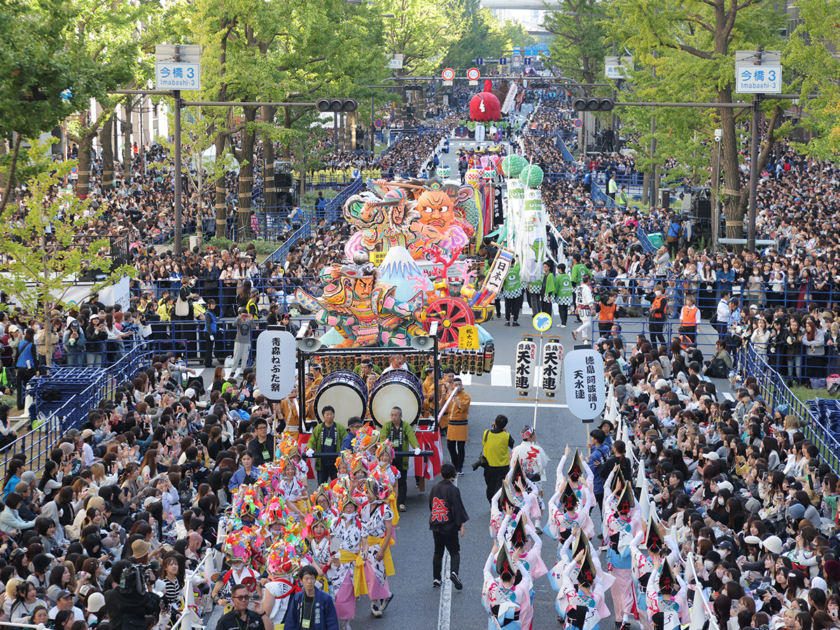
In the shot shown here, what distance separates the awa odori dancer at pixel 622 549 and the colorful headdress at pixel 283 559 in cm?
326

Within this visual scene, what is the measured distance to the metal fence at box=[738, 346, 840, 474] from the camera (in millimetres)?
14367

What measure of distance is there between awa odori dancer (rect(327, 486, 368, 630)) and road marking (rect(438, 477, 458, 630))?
3.22 ft

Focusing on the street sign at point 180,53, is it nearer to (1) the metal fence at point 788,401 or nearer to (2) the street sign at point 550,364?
(2) the street sign at point 550,364

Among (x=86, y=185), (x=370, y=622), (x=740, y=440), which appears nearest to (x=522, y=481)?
(x=370, y=622)

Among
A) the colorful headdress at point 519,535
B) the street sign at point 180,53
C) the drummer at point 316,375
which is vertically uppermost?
the street sign at point 180,53

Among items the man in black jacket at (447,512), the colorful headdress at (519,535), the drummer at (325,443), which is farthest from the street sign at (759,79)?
the colorful headdress at (519,535)

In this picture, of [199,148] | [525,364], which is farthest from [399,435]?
[199,148]

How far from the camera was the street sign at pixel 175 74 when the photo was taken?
2358cm

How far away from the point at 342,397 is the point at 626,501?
5.14 metres

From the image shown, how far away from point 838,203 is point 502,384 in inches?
851

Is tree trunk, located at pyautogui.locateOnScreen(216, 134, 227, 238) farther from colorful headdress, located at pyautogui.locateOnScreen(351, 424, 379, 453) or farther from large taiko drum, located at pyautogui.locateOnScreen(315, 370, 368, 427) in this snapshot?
colorful headdress, located at pyautogui.locateOnScreen(351, 424, 379, 453)

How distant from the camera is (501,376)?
21.0 metres

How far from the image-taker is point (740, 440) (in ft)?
41.9

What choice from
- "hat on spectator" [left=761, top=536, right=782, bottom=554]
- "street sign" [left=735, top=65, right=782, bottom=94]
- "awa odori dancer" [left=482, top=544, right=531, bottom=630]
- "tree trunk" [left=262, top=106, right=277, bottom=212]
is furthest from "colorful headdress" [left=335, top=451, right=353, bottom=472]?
"tree trunk" [left=262, top=106, right=277, bottom=212]
